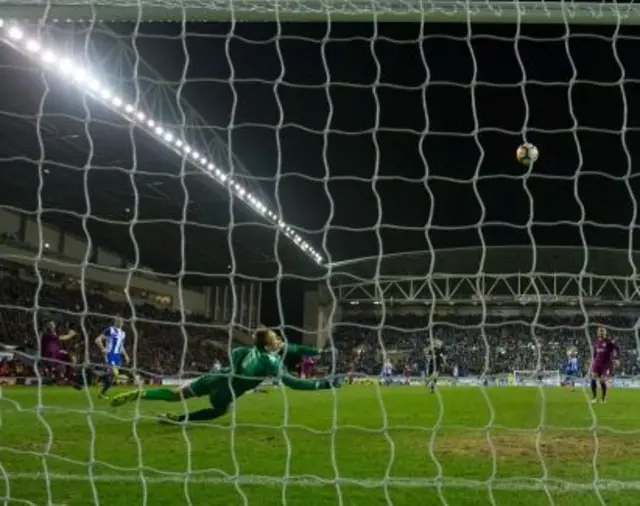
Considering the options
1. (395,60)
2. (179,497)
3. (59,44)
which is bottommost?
(179,497)

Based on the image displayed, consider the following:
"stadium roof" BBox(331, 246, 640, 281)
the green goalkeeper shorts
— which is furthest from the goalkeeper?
"stadium roof" BBox(331, 246, 640, 281)

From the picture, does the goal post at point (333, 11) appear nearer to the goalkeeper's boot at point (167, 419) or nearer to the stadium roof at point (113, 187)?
the goalkeeper's boot at point (167, 419)

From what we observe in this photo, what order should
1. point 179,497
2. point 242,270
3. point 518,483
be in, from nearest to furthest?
point 179,497 → point 518,483 → point 242,270

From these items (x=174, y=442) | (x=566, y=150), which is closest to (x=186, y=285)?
(x=566, y=150)

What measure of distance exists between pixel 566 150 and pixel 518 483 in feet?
66.9

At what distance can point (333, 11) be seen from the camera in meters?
3.58

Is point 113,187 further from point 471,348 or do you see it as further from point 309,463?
point 309,463

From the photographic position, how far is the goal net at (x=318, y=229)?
425 cm

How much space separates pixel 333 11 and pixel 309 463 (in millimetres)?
3261

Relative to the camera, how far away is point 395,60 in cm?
1310

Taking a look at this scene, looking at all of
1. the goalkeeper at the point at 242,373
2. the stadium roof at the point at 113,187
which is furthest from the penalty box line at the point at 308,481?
the stadium roof at the point at 113,187

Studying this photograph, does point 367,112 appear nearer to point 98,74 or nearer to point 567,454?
point 98,74

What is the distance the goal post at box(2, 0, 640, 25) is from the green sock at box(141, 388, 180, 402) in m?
3.05

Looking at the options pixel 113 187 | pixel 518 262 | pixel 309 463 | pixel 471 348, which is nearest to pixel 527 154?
pixel 309 463
